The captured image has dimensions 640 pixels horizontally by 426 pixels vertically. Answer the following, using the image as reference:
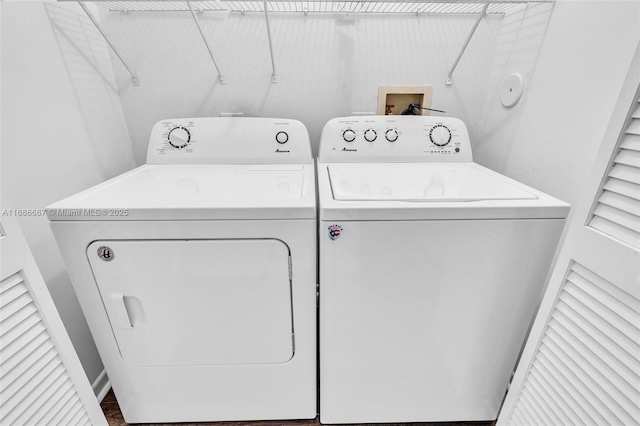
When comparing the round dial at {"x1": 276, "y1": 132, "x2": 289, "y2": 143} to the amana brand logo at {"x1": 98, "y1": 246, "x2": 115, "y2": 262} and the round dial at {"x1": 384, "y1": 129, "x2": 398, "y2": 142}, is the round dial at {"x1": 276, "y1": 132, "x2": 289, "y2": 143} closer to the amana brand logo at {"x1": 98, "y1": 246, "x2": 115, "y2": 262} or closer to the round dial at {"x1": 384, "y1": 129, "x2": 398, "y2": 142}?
the round dial at {"x1": 384, "y1": 129, "x2": 398, "y2": 142}

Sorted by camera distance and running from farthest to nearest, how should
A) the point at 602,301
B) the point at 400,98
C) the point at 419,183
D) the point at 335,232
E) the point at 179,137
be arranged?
the point at 400,98, the point at 179,137, the point at 419,183, the point at 335,232, the point at 602,301

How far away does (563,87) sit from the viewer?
1023mm

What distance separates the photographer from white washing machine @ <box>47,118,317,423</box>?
0.78m

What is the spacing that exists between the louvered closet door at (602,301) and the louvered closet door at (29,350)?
143 cm

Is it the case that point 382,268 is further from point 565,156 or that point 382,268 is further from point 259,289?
point 565,156

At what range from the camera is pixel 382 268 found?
2.75ft

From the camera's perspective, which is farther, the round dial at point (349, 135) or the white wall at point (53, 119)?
the round dial at point (349, 135)

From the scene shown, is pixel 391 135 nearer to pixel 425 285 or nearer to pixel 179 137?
pixel 425 285

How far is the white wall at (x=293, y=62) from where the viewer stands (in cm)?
140

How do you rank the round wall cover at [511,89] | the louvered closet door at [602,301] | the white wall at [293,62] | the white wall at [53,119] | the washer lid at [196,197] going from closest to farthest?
the louvered closet door at [602,301] < the washer lid at [196,197] < the white wall at [53,119] < the round wall cover at [511,89] < the white wall at [293,62]

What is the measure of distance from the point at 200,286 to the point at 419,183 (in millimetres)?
812

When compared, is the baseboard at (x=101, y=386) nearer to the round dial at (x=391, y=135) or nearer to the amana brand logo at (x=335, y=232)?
the amana brand logo at (x=335, y=232)

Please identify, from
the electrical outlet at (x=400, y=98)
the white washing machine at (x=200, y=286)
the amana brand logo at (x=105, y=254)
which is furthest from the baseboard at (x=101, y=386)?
the electrical outlet at (x=400, y=98)

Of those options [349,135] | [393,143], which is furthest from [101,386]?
[393,143]
